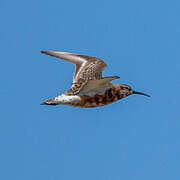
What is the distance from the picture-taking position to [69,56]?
15.8 m


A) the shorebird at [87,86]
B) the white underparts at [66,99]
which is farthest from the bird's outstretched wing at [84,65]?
the white underparts at [66,99]

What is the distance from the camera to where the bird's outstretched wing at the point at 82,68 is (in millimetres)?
14901

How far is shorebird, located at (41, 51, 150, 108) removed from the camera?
48.6 feet

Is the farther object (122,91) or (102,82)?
(122,91)

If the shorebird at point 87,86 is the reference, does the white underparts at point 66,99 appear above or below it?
below

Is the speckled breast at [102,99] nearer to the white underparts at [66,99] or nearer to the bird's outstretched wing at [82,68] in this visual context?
the white underparts at [66,99]

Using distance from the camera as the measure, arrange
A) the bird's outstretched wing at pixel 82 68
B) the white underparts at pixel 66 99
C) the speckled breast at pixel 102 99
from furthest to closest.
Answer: the speckled breast at pixel 102 99, the bird's outstretched wing at pixel 82 68, the white underparts at pixel 66 99

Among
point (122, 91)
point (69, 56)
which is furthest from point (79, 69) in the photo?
point (122, 91)

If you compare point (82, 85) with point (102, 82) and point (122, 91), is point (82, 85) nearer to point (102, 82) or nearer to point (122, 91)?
point (102, 82)

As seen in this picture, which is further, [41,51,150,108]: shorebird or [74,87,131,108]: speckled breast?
[74,87,131,108]: speckled breast

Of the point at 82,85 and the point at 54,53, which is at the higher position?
the point at 54,53

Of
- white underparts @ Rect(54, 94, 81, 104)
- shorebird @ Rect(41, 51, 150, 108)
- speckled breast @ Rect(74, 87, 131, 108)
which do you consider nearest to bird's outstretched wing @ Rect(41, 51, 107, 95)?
shorebird @ Rect(41, 51, 150, 108)

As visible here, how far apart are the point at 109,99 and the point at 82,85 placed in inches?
43.8

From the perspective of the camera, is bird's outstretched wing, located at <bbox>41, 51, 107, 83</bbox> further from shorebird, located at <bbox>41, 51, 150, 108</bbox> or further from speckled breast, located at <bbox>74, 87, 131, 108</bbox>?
speckled breast, located at <bbox>74, 87, 131, 108</bbox>
